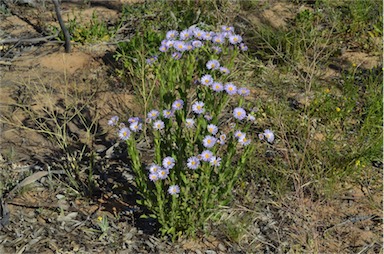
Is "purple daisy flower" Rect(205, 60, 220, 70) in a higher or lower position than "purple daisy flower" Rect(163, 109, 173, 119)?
higher

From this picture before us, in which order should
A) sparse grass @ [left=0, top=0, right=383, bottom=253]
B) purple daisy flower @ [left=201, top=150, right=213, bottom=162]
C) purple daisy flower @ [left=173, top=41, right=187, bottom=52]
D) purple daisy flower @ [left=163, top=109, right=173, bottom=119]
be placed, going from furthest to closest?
sparse grass @ [left=0, top=0, right=383, bottom=253] < purple daisy flower @ [left=173, top=41, right=187, bottom=52] < purple daisy flower @ [left=163, top=109, right=173, bottom=119] < purple daisy flower @ [left=201, top=150, right=213, bottom=162]

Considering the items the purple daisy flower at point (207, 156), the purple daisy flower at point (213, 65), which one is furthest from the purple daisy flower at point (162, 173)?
the purple daisy flower at point (213, 65)

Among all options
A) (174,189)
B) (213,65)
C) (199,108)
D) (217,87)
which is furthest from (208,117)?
(174,189)

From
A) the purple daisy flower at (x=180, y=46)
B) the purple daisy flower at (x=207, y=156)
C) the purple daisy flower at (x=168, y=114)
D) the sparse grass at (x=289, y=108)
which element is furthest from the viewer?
the sparse grass at (x=289, y=108)

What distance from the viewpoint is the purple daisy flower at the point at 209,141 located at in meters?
2.87

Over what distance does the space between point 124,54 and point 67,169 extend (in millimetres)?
1437

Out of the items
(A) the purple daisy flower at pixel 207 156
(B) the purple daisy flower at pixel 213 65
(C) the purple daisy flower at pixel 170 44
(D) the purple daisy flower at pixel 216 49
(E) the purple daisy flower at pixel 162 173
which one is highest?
(C) the purple daisy flower at pixel 170 44

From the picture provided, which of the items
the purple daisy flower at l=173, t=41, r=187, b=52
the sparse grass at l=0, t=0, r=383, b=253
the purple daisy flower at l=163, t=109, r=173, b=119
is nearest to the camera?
the purple daisy flower at l=163, t=109, r=173, b=119

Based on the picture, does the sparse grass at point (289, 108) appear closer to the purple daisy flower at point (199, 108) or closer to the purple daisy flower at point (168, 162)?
the purple daisy flower at point (199, 108)

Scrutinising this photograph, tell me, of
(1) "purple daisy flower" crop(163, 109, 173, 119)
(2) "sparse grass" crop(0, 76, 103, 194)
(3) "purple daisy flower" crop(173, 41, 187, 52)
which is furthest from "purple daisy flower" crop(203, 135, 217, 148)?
(2) "sparse grass" crop(0, 76, 103, 194)

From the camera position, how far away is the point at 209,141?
290cm

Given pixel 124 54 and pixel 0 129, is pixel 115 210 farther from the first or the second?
pixel 124 54

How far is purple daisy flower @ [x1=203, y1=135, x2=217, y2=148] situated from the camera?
2872 mm

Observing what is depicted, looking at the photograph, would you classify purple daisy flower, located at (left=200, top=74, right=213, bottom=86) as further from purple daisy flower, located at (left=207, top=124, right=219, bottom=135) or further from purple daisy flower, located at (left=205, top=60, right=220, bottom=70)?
purple daisy flower, located at (left=207, top=124, right=219, bottom=135)
